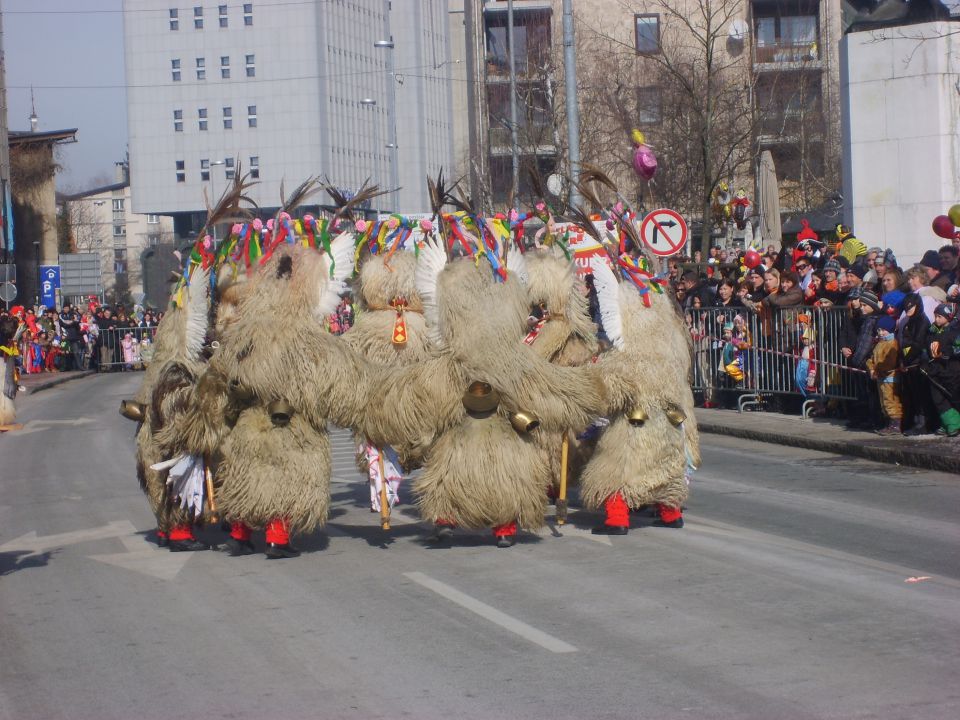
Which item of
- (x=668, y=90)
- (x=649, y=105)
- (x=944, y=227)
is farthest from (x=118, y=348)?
(x=944, y=227)

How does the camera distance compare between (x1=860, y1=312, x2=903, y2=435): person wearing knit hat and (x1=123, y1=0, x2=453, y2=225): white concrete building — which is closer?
(x1=860, y1=312, x2=903, y2=435): person wearing knit hat

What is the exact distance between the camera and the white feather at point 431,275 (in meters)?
9.27

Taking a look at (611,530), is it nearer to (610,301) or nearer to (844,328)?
(610,301)

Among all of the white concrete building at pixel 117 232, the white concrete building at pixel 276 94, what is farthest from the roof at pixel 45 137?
the white concrete building at pixel 117 232

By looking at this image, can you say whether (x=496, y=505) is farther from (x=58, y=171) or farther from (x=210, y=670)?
(x=58, y=171)

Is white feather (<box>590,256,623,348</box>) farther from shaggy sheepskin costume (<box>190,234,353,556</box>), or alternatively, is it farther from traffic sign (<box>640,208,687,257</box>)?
traffic sign (<box>640,208,687,257</box>)

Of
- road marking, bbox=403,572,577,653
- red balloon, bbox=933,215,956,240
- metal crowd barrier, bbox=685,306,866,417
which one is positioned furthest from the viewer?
red balloon, bbox=933,215,956,240

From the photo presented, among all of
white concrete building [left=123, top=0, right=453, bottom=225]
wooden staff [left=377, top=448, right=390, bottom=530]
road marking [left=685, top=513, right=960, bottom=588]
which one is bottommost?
road marking [left=685, top=513, right=960, bottom=588]

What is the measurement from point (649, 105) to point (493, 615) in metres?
25.3

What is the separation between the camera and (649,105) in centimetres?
3100

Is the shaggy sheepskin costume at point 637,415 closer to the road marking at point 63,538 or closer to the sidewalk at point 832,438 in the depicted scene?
the road marking at point 63,538

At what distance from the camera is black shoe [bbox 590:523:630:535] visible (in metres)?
9.45

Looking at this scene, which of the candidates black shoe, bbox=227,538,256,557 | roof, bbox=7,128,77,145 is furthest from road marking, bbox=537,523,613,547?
roof, bbox=7,128,77,145

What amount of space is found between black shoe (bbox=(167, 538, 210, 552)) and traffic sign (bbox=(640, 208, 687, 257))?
889 centimetres
